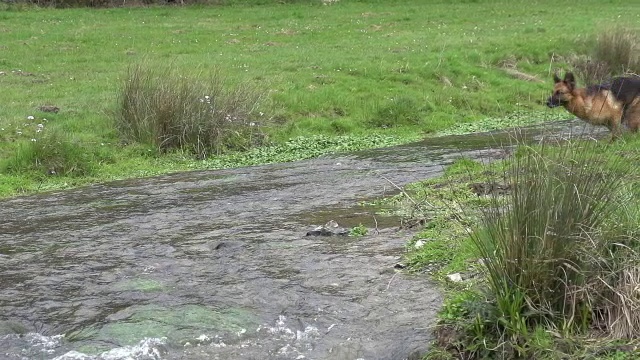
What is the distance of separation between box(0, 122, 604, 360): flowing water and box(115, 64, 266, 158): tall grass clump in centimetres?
403

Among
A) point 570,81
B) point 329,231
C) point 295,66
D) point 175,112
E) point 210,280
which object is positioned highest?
point 570,81

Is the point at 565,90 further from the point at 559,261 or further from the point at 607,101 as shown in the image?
the point at 559,261

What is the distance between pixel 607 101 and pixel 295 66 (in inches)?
459

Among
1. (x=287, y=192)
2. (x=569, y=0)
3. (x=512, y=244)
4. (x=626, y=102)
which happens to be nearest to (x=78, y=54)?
(x=287, y=192)

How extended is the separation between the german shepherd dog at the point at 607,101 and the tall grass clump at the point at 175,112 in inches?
258

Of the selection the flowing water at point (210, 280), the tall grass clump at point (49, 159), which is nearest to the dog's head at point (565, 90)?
the flowing water at point (210, 280)

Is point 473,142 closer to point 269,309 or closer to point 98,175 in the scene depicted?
point 98,175

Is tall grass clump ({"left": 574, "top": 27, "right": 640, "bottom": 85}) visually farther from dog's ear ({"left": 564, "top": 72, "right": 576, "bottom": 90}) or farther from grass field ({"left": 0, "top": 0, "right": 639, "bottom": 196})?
dog's ear ({"left": 564, "top": 72, "right": 576, "bottom": 90})

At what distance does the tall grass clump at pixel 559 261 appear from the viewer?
539 centimetres

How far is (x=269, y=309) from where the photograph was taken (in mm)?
6719

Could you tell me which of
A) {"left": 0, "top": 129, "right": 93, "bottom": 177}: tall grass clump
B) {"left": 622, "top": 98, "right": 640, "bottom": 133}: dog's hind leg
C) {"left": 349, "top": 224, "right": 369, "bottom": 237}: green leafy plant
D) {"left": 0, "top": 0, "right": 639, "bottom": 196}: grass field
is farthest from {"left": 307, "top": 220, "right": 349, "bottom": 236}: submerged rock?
{"left": 0, "top": 129, "right": 93, "bottom": 177}: tall grass clump

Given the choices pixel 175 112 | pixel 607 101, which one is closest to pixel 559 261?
pixel 607 101

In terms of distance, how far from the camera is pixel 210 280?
753 cm

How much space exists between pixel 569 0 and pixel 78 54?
2799 cm
